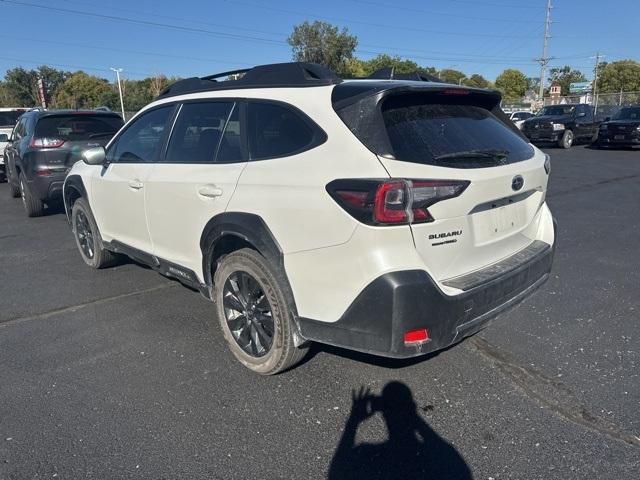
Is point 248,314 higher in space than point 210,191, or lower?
lower

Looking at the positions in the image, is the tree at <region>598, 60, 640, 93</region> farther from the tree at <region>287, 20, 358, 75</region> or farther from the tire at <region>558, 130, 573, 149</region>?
the tire at <region>558, 130, 573, 149</region>

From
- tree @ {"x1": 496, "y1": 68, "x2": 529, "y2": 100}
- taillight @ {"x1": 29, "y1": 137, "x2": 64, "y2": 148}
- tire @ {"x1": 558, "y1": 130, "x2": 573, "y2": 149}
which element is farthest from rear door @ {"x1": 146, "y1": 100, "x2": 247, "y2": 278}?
tree @ {"x1": 496, "y1": 68, "x2": 529, "y2": 100}

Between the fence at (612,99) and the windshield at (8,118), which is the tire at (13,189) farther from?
the fence at (612,99)

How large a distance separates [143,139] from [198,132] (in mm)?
941

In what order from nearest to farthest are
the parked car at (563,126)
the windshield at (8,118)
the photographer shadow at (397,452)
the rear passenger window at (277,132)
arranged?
the photographer shadow at (397,452) → the rear passenger window at (277,132) → the windshield at (8,118) → the parked car at (563,126)

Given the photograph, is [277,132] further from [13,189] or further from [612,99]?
[612,99]

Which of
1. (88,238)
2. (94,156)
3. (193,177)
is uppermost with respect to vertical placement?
(94,156)

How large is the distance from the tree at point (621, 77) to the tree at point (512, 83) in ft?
53.7

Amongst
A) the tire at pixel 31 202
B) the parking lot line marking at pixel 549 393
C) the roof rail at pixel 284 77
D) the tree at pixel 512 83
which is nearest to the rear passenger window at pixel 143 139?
the roof rail at pixel 284 77

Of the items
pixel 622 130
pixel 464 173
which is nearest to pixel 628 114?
pixel 622 130

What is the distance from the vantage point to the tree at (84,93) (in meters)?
64.3

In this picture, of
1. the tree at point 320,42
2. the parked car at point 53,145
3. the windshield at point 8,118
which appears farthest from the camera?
the tree at point 320,42

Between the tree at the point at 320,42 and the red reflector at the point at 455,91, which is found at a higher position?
the tree at the point at 320,42

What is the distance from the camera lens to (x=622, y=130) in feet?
61.6
